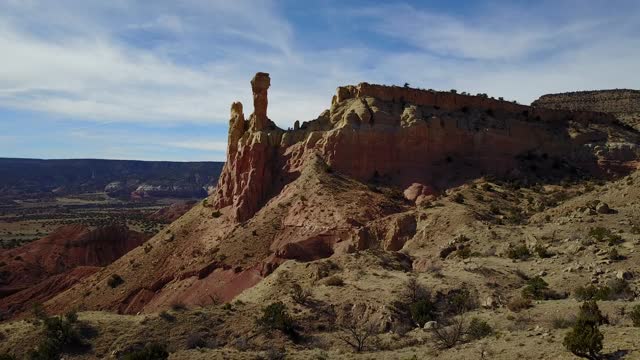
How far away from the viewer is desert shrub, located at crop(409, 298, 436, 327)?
22.4m

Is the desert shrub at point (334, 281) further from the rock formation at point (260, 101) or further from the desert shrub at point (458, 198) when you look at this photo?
the rock formation at point (260, 101)

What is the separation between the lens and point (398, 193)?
41875 mm

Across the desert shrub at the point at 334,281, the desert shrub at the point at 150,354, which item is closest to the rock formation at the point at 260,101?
the desert shrub at the point at 334,281

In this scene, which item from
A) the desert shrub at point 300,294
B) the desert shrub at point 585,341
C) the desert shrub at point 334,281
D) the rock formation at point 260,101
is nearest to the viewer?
the desert shrub at point 585,341

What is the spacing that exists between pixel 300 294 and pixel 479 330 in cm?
829

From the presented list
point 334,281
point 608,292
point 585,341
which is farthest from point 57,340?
point 608,292

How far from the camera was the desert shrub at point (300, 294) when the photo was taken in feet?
81.9

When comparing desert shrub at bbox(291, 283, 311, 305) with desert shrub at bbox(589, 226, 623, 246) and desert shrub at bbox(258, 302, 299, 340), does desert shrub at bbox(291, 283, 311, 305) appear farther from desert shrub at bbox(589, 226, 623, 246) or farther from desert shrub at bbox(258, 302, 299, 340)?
desert shrub at bbox(589, 226, 623, 246)

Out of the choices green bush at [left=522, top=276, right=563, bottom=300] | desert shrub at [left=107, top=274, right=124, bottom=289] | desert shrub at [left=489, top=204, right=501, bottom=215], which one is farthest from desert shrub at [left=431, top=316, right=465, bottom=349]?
desert shrub at [left=107, top=274, right=124, bottom=289]

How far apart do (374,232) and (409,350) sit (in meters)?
15.8

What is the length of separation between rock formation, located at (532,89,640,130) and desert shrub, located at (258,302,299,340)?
54.7 meters

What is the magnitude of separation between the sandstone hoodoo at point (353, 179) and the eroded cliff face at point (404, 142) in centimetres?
10

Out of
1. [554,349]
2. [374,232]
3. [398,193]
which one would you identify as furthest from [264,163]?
[554,349]

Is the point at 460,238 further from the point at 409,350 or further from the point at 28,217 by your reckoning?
the point at 28,217
